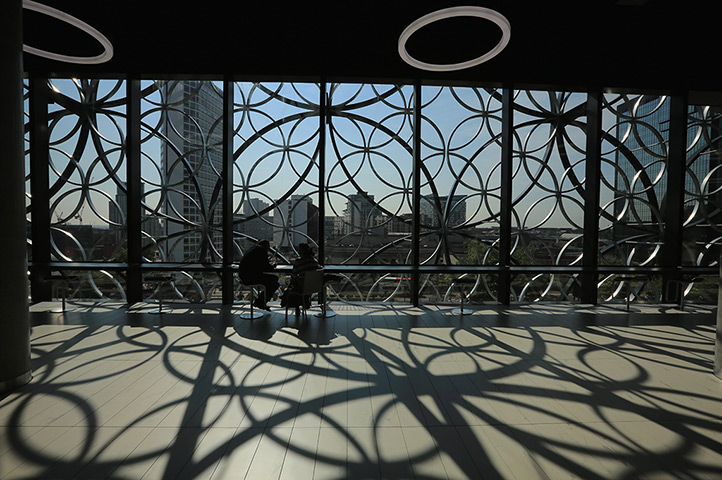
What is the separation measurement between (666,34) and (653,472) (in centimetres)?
641

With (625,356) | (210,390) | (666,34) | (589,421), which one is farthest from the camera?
(666,34)

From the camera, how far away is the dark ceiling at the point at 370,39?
192 inches

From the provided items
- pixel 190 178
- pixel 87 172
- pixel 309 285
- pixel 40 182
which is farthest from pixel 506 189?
pixel 40 182

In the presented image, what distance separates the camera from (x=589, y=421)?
9.94ft

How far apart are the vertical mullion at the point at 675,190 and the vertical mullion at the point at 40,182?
1270 cm

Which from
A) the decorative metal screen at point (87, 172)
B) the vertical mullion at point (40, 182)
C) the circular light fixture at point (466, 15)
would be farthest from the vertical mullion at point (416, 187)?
the vertical mullion at point (40, 182)

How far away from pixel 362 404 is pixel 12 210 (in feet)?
12.6

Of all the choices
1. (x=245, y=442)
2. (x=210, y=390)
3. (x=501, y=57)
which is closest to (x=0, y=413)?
(x=210, y=390)

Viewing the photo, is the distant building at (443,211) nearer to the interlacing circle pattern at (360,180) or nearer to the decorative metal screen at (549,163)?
the interlacing circle pattern at (360,180)

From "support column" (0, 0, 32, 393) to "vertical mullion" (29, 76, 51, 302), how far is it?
4526mm

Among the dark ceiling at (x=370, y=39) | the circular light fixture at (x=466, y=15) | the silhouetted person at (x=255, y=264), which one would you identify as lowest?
the silhouetted person at (x=255, y=264)

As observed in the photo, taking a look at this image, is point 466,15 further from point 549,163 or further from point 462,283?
point 549,163

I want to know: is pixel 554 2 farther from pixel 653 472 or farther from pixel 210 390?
pixel 210 390

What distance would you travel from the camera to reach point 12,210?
3494 millimetres
